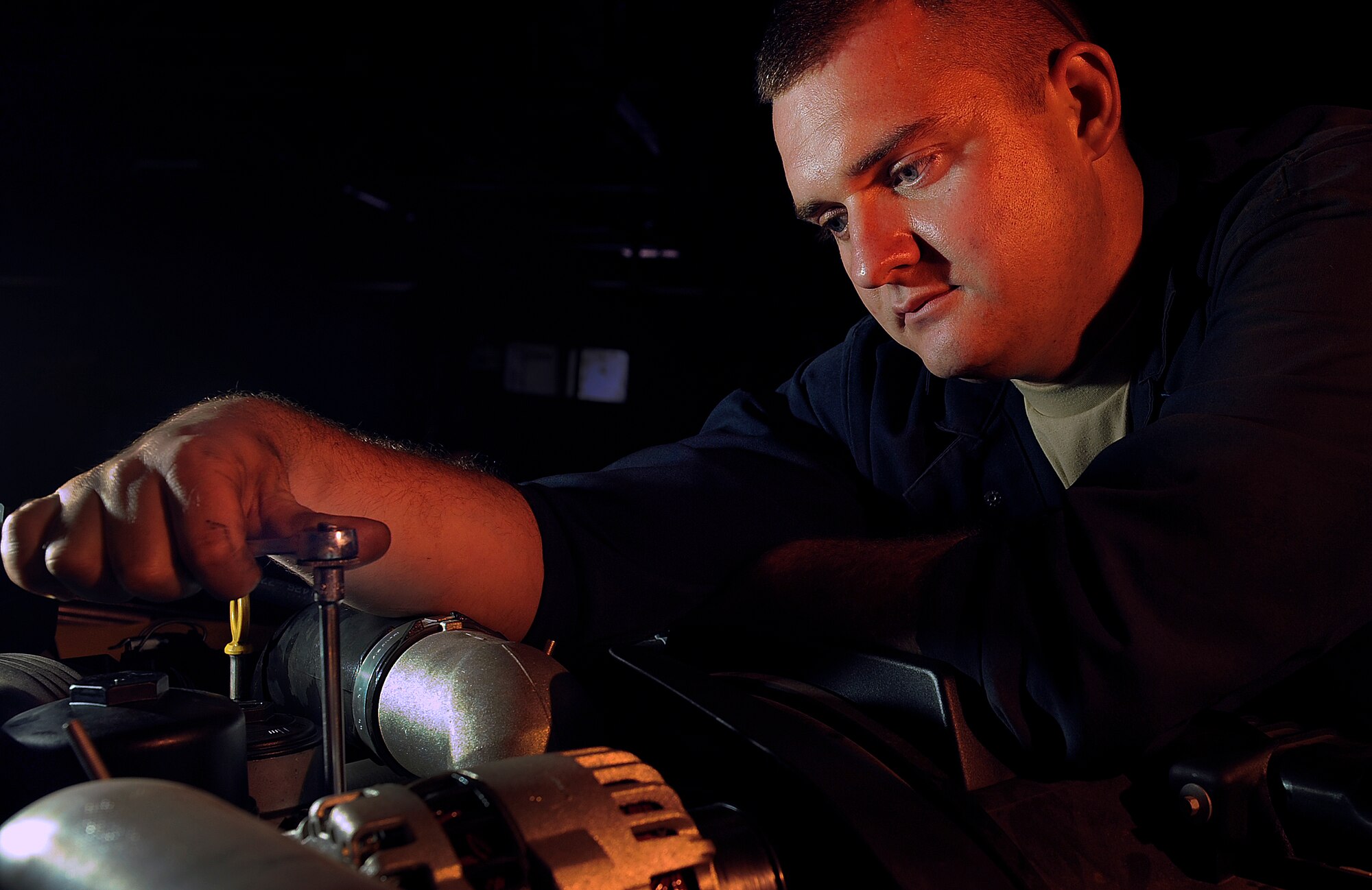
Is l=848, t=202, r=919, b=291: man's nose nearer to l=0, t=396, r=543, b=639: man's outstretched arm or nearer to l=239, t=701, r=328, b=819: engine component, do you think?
l=0, t=396, r=543, b=639: man's outstretched arm

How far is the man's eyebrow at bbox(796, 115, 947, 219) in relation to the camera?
1.04 m

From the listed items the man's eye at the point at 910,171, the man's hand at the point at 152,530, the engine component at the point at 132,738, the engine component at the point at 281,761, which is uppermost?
the man's eye at the point at 910,171

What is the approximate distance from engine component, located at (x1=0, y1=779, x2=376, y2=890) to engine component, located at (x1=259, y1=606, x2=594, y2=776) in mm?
326

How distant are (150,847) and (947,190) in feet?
3.14

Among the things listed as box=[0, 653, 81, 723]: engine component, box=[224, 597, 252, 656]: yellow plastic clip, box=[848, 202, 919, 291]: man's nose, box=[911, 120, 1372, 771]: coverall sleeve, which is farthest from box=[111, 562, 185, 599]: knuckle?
box=[848, 202, 919, 291]: man's nose

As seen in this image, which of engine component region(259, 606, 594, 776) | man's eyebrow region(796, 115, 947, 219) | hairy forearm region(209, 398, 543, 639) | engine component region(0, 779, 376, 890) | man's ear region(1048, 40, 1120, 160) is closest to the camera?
engine component region(0, 779, 376, 890)

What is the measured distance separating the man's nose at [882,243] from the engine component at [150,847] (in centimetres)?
89

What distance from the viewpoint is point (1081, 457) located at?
4.20ft

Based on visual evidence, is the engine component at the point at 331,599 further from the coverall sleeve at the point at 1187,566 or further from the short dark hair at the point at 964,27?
the short dark hair at the point at 964,27

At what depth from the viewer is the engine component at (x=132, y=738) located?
1.84ft

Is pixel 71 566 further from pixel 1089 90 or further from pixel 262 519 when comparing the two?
pixel 1089 90

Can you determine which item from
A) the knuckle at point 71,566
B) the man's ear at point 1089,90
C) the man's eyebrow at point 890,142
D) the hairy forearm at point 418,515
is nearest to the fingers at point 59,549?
the knuckle at point 71,566

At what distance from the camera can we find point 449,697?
71cm

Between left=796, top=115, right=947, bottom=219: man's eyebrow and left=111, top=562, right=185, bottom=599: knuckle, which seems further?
left=796, top=115, right=947, bottom=219: man's eyebrow
